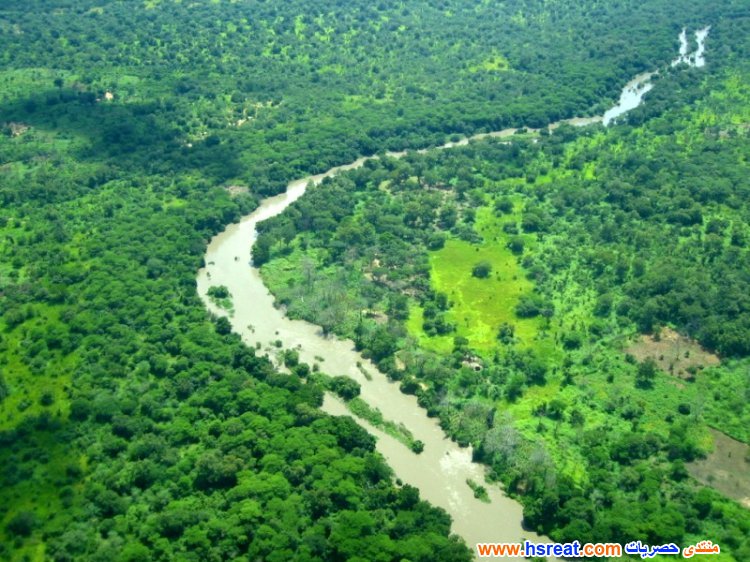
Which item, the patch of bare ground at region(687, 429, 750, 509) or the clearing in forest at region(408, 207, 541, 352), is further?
the clearing in forest at region(408, 207, 541, 352)

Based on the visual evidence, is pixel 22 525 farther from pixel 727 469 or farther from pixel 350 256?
pixel 727 469

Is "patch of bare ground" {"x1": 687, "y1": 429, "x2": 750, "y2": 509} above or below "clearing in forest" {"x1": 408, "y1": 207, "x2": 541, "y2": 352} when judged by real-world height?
below

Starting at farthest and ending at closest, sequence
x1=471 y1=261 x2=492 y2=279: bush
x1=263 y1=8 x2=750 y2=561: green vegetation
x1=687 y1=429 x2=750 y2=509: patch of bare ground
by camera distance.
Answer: x1=471 y1=261 x2=492 y2=279: bush → x1=263 y1=8 x2=750 y2=561: green vegetation → x1=687 y1=429 x2=750 y2=509: patch of bare ground

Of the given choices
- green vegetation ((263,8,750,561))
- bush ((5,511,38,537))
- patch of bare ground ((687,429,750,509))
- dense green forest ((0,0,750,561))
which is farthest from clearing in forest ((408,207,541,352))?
bush ((5,511,38,537))

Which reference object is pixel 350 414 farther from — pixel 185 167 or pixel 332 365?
pixel 185 167

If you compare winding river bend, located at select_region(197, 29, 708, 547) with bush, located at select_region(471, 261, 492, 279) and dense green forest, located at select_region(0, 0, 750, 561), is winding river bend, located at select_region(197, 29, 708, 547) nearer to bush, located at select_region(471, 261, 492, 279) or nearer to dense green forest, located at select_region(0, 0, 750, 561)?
dense green forest, located at select_region(0, 0, 750, 561)

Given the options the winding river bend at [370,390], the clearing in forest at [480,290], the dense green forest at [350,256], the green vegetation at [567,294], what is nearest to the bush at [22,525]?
the dense green forest at [350,256]

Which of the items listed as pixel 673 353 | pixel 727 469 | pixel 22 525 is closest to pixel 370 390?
pixel 673 353

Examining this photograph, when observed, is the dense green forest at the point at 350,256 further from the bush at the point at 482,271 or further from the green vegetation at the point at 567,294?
the bush at the point at 482,271

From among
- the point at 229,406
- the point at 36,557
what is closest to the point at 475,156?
the point at 229,406
